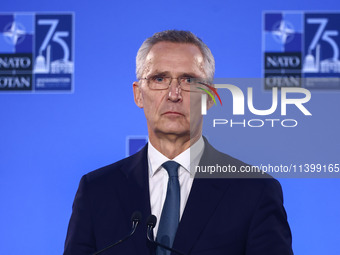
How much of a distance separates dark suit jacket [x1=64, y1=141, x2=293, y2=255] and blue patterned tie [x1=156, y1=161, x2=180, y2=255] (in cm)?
3

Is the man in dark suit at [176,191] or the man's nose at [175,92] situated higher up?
the man's nose at [175,92]

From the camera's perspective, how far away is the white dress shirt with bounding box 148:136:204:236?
1439 millimetres

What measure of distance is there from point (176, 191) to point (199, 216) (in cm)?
10

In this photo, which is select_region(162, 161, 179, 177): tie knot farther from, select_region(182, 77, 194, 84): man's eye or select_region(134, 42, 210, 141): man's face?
select_region(182, 77, 194, 84): man's eye

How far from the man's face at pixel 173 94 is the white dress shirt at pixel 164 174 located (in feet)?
0.18

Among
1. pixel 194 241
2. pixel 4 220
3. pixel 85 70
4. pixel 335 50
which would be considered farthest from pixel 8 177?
pixel 335 50

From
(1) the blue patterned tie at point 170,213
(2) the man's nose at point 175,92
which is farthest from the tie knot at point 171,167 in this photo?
(2) the man's nose at point 175,92

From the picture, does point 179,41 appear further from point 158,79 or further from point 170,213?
point 170,213

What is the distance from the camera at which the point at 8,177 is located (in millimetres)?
2600

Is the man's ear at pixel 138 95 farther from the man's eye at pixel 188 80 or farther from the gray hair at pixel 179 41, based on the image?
the man's eye at pixel 188 80

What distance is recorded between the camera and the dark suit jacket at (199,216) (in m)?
1.31

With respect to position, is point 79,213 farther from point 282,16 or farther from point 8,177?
point 282,16

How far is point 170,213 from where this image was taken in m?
1.38

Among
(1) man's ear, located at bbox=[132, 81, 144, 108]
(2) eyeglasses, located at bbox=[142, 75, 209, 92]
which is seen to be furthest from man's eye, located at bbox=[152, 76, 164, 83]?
(1) man's ear, located at bbox=[132, 81, 144, 108]
